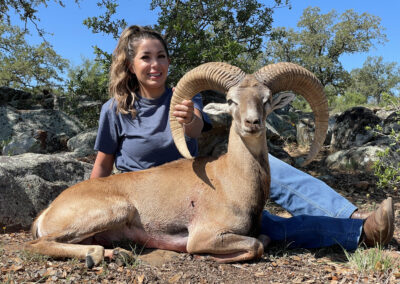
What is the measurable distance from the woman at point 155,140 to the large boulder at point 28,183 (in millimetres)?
1209

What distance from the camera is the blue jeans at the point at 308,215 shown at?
15.6 ft

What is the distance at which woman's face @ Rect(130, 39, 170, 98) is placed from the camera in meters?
5.50

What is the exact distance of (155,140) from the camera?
217 inches

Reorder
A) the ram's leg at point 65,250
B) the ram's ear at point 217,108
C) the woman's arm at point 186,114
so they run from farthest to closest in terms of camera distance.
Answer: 1. the ram's ear at point 217,108
2. the woman's arm at point 186,114
3. the ram's leg at point 65,250

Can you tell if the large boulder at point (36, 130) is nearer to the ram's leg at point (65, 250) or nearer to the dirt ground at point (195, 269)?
the dirt ground at point (195, 269)

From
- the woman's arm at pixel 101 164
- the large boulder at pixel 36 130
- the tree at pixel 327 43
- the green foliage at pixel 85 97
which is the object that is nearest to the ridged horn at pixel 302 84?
the woman's arm at pixel 101 164

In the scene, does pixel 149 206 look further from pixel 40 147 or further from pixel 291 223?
pixel 40 147

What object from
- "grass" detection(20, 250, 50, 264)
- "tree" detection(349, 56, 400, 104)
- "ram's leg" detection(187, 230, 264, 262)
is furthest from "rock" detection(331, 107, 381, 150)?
"tree" detection(349, 56, 400, 104)

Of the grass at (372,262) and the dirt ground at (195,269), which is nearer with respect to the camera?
the dirt ground at (195,269)

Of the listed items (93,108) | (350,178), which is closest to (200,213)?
(350,178)

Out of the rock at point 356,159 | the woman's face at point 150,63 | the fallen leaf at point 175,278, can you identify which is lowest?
the fallen leaf at point 175,278

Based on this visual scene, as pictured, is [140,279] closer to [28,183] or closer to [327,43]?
[28,183]

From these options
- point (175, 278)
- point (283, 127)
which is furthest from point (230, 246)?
point (283, 127)

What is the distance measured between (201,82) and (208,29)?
25.2ft
